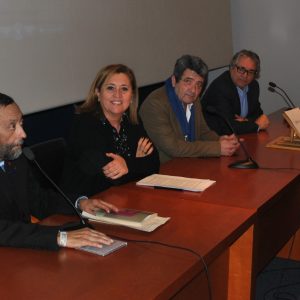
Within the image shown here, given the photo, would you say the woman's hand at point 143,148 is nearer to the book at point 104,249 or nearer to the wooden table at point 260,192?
the wooden table at point 260,192

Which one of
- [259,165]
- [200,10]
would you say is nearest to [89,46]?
[259,165]

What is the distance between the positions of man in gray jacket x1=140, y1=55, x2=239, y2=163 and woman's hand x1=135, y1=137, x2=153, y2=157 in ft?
1.05

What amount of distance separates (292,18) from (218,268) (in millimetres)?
4227

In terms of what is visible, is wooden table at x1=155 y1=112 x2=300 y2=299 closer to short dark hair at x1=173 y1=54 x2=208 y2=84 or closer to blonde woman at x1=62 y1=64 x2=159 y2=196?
blonde woman at x1=62 y1=64 x2=159 y2=196

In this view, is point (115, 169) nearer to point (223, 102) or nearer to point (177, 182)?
point (177, 182)

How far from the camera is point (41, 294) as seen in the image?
137cm

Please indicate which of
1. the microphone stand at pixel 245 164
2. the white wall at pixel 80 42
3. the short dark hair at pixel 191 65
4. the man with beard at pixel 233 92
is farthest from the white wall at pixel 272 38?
the microphone stand at pixel 245 164

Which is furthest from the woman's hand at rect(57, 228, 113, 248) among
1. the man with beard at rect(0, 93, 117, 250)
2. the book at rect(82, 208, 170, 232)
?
the book at rect(82, 208, 170, 232)

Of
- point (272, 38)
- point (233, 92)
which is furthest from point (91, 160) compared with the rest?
point (272, 38)

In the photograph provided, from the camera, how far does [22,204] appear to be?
6.59 ft

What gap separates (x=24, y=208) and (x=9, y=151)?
28 cm

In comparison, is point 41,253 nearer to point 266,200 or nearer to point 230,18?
point 266,200

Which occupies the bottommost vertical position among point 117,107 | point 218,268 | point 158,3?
point 218,268

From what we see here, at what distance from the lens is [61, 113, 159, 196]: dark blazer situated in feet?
A: 8.28
